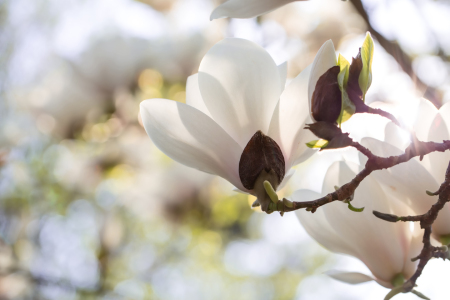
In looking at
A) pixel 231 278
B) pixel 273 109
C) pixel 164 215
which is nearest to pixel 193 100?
pixel 273 109

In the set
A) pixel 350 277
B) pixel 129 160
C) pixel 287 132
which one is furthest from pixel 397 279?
pixel 129 160

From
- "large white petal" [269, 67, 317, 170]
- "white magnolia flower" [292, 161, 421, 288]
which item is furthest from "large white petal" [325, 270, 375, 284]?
"large white petal" [269, 67, 317, 170]

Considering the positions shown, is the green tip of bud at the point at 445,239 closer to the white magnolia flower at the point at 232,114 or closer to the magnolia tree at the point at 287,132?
the magnolia tree at the point at 287,132

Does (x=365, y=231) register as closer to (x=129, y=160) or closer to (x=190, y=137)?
(x=190, y=137)

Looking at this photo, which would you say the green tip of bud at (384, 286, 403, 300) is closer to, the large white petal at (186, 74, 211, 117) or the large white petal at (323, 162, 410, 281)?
the large white petal at (323, 162, 410, 281)

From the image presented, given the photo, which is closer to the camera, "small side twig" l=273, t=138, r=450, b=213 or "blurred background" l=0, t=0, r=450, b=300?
"small side twig" l=273, t=138, r=450, b=213

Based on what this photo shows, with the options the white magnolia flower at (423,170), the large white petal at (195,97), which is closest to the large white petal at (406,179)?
the white magnolia flower at (423,170)

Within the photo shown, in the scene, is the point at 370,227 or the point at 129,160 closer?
the point at 370,227
